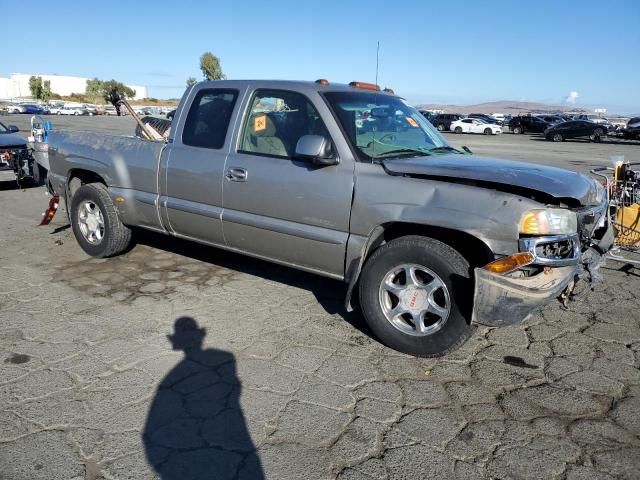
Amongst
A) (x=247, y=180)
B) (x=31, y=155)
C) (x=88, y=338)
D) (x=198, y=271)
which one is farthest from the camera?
(x=31, y=155)

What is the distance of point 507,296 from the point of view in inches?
124

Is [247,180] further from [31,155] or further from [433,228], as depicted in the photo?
[31,155]

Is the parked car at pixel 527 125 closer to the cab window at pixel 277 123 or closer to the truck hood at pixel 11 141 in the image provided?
the truck hood at pixel 11 141

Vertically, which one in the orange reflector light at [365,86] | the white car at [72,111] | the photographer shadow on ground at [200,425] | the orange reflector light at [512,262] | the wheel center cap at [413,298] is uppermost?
the white car at [72,111]

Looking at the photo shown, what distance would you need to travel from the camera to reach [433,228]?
355 cm

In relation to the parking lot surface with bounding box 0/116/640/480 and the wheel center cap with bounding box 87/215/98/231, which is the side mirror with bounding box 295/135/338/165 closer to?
→ the parking lot surface with bounding box 0/116/640/480

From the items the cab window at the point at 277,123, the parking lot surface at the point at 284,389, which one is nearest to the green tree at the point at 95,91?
the cab window at the point at 277,123

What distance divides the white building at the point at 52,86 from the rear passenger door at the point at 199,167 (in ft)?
460

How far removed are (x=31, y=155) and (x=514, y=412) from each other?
10.1 m

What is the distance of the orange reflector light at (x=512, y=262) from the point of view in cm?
313

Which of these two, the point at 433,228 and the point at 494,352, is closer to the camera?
the point at 433,228

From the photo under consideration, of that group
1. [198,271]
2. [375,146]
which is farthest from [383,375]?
[198,271]

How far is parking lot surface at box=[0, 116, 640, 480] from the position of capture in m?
2.58

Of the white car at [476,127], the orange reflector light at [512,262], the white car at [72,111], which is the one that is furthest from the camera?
the white car at [72,111]
